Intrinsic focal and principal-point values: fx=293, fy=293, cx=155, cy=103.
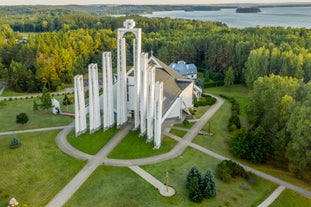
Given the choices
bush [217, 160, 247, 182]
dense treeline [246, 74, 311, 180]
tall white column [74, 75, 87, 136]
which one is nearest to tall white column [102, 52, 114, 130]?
tall white column [74, 75, 87, 136]

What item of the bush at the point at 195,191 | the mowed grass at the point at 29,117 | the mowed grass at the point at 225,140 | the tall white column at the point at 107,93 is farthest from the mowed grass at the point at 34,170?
the mowed grass at the point at 225,140

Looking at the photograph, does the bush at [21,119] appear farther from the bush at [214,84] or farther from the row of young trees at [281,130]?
the bush at [214,84]

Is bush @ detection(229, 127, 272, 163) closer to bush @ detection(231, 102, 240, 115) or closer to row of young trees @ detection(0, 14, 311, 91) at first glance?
bush @ detection(231, 102, 240, 115)

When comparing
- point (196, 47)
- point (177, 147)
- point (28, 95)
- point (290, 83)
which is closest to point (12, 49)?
point (28, 95)

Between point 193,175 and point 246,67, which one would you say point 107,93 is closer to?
point 193,175

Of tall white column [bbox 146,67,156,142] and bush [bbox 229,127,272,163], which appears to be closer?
bush [bbox 229,127,272,163]
